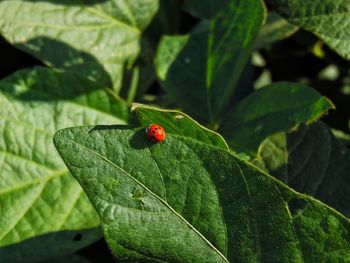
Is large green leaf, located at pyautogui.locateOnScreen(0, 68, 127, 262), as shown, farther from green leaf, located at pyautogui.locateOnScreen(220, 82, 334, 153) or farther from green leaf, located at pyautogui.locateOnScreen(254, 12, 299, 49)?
green leaf, located at pyautogui.locateOnScreen(254, 12, 299, 49)

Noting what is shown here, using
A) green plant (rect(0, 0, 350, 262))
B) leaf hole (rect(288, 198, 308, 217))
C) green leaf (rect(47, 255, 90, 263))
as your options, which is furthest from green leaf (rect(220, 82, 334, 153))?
green leaf (rect(47, 255, 90, 263))

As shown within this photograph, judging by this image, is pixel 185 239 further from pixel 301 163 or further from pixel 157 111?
pixel 301 163

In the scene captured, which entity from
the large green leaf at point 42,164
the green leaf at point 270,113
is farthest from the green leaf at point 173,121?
the large green leaf at point 42,164

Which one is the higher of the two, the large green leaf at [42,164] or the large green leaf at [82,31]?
the large green leaf at [82,31]

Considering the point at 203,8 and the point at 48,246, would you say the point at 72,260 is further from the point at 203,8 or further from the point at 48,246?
the point at 203,8

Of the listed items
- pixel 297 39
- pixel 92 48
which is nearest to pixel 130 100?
pixel 92 48

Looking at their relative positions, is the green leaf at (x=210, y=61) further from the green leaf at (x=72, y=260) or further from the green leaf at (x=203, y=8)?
the green leaf at (x=72, y=260)
